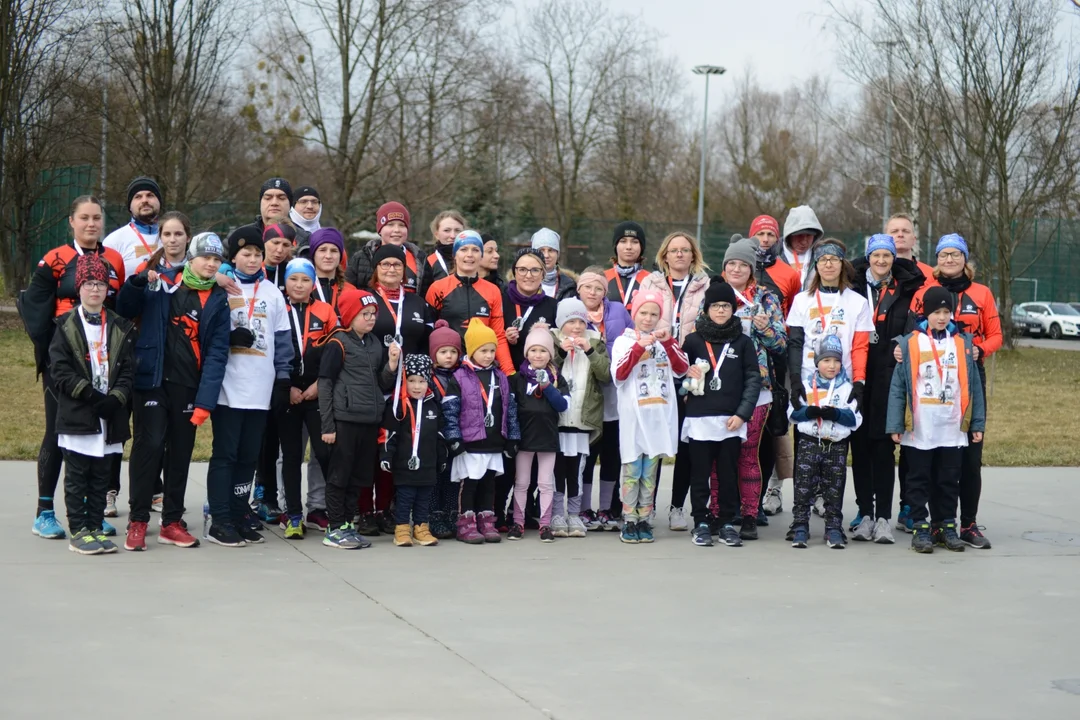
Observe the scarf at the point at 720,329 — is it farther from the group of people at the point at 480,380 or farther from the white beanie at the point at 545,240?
the white beanie at the point at 545,240

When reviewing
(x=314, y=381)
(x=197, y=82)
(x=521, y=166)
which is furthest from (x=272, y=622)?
(x=521, y=166)

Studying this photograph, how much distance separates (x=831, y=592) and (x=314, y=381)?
3420 millimetres

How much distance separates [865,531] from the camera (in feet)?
26.9

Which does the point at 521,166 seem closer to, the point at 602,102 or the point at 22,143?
the point at 602,102

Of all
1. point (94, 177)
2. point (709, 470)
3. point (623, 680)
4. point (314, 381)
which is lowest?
point (623, 680)

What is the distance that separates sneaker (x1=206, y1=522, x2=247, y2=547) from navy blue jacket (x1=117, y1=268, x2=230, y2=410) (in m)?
0.77

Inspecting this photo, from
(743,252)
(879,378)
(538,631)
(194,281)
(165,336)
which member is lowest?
(538,631)

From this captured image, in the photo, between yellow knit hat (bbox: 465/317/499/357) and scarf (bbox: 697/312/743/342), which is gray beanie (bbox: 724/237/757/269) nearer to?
scarf (bbox: 697/312/743/342)

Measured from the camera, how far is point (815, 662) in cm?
523

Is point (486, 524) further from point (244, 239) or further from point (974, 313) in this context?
point (974, 313)

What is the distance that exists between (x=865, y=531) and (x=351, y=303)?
3.83m

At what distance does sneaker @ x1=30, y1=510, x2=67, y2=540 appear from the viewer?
23.6 feet

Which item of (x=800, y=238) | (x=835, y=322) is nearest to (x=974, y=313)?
(x=835, y=322)

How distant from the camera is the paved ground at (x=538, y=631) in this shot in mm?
4594
